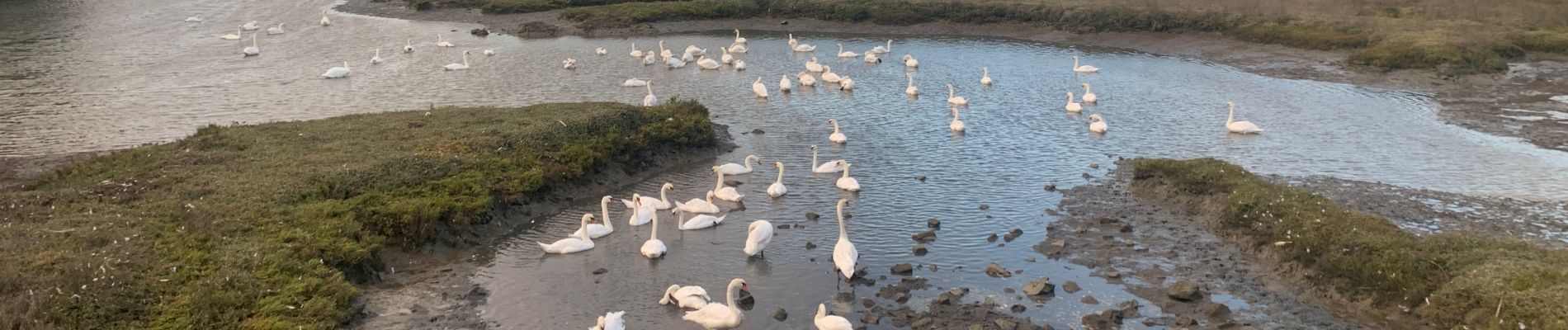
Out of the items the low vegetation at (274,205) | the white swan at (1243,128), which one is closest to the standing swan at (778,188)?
the low vegetation at (274,205)

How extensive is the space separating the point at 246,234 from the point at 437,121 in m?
10.8

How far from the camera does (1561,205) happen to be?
2362 centimetres

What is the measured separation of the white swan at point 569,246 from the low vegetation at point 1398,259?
11.2m

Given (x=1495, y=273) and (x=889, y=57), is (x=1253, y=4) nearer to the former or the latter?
(x=889, y=57)

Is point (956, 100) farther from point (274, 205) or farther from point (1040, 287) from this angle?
point (274, 205)

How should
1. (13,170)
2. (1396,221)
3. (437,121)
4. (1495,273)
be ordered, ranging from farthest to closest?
(437,121)
(13,170)
(1396,221)
(1495,273)

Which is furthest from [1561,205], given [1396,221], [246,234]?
[246,234]

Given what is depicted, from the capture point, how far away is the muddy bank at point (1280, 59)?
34500 millimetres

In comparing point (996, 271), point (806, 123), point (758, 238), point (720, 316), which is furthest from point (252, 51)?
point (996, 271)

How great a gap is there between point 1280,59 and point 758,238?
33.2m

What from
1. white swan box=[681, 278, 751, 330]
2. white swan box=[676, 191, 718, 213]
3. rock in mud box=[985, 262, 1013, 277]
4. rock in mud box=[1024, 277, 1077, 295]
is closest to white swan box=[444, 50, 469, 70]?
white swan box=[676, 191, 718, 213]

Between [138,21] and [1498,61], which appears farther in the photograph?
[138,21]

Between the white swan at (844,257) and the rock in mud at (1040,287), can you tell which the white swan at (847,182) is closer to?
the white swan at (844,257)

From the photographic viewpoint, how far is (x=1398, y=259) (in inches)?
699
